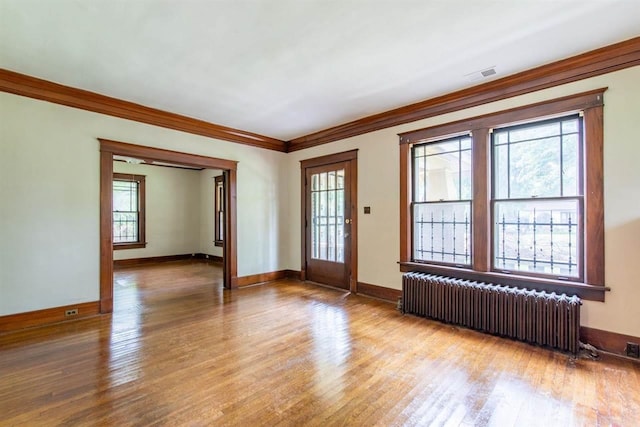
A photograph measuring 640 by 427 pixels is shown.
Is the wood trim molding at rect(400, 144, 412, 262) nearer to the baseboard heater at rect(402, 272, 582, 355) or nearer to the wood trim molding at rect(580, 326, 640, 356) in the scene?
the baseboard heater at rect(402, 272, 582, 355)

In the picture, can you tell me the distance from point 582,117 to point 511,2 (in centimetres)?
158

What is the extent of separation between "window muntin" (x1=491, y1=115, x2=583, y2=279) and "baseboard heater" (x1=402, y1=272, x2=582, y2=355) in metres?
0.39

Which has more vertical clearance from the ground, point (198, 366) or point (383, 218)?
point (383, 218)

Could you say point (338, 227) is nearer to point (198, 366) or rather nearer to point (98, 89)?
point (198, 366)

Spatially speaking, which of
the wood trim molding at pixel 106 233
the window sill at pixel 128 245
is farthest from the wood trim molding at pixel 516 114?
the window sill at pixel 128 245

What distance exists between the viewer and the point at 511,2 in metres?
2.18

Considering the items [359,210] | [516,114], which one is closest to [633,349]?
[516,114]

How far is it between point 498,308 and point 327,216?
3.08 meters

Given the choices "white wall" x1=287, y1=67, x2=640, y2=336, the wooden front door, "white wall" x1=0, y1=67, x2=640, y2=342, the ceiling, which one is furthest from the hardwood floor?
the ceiling

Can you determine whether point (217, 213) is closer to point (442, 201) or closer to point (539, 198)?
point (442, 201)

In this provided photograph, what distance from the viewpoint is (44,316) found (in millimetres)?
3512

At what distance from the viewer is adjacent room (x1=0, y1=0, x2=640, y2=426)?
86.5 inches

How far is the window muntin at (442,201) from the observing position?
3857 mm

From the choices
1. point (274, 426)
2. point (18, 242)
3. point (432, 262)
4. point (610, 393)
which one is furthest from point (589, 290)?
point (18, 242)
